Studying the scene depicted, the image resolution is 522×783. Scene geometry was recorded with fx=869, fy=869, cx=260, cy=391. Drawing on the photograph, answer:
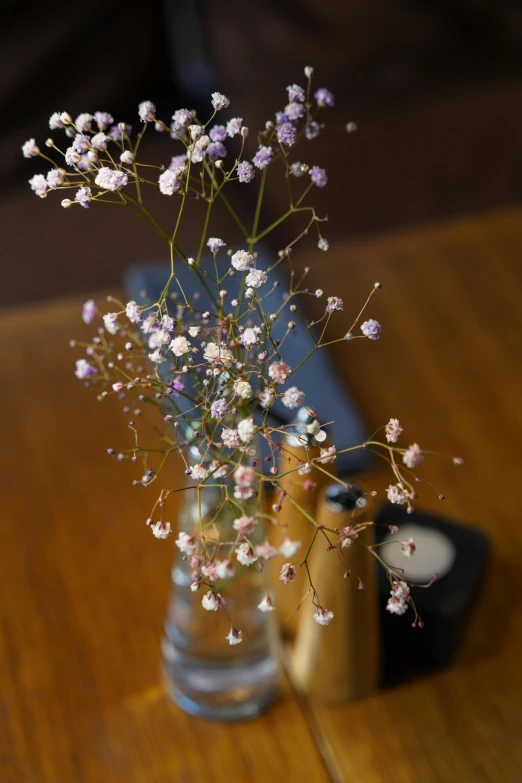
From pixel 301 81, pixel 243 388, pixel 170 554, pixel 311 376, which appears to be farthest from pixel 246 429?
pixel 301 81

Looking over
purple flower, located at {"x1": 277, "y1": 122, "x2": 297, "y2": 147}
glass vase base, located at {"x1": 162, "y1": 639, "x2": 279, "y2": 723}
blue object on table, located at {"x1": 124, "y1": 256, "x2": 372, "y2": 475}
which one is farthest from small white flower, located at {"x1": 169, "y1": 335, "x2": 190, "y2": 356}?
blue object on table, located at {"x1": 124, "y1": 256, "x2": 372, "y2": 475}

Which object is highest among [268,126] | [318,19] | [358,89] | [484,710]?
[318,19]

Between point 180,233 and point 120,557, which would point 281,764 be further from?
point 180,233

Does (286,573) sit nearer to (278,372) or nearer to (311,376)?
(278,372)

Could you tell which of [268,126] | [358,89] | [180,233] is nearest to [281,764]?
[268,126]

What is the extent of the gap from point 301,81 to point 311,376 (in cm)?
99

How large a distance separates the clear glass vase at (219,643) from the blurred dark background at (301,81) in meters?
1.07

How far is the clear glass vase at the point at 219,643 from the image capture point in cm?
68

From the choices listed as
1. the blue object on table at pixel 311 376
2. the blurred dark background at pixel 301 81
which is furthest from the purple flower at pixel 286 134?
the blurred dark background at pixel 301 81

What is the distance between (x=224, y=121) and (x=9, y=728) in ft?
4.69

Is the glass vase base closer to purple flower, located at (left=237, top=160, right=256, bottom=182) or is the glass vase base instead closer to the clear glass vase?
the clear glass vase

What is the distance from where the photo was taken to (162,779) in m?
0.72

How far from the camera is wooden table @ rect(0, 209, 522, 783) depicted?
2.40 feet

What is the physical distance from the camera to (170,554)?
0.90 m
